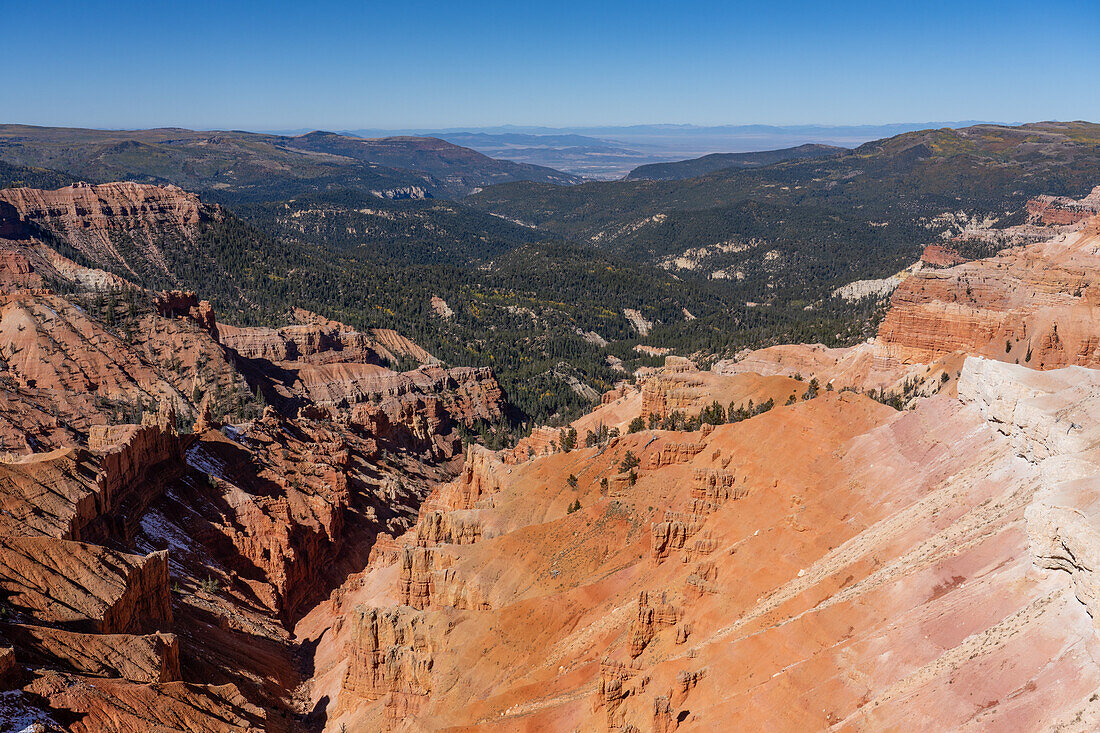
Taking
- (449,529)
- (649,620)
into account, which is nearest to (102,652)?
(649,620)

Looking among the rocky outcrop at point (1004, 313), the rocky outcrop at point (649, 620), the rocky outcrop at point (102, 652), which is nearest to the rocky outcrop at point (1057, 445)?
the rocky outcrop at point (649, 620)

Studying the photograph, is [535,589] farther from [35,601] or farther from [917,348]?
[917,348]

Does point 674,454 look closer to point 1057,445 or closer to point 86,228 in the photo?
point 1057,445

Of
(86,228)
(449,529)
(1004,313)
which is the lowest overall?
(449,529)

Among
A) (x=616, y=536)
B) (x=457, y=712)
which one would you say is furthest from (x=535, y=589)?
(x=457, y=712)

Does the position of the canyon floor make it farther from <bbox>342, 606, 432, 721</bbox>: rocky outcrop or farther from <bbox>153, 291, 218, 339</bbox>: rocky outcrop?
<bbox>153, 291, 218, 339</bbox>: rocky outcrop

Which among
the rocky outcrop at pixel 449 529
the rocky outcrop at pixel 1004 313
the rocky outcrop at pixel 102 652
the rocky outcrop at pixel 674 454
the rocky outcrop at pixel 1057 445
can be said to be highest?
the rocky outcrop at pixel 1057 445

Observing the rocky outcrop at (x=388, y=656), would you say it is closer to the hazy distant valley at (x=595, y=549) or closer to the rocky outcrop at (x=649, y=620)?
the hazy distant valley at (x=595, y=549)

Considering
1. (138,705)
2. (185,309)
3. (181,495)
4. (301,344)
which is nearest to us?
(138,705)

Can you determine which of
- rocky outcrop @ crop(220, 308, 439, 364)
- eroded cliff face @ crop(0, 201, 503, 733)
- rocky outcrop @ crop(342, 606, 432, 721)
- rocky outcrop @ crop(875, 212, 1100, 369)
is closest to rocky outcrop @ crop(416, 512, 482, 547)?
eroded cliff face @ crop(0, 201, 503, 733)
